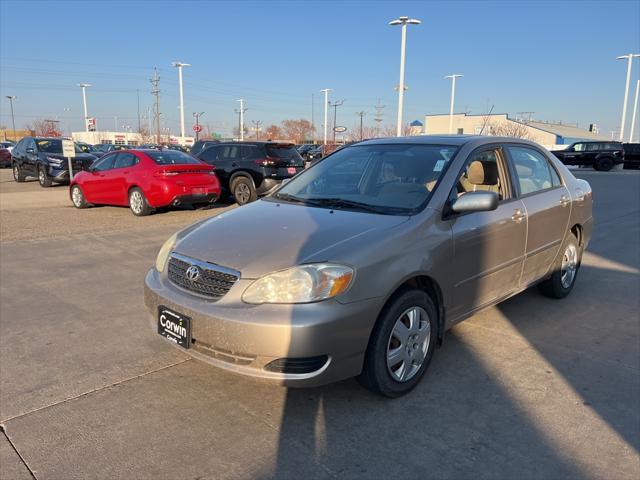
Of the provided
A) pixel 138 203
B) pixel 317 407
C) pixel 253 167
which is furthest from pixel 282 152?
pixel 317 407

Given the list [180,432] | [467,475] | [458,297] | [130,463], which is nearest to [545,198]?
[458,297]

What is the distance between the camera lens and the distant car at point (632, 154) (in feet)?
112

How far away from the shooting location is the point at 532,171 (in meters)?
4.75

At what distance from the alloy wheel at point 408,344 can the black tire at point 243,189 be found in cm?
999

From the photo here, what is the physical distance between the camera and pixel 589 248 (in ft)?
26.4

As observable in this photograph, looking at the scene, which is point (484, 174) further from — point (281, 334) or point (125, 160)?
point (125, 160)

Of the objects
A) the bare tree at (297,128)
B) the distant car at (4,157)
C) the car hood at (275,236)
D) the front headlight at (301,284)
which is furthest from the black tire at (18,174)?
the bare tree at (297,128)

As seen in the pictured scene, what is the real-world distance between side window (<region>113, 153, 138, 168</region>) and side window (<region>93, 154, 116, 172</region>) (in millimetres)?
162

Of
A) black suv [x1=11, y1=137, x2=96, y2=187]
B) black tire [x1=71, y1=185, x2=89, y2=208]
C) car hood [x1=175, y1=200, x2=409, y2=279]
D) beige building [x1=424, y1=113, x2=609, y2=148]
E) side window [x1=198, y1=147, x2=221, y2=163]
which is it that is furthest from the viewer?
beige building [x1=424, y1=113, x2=609, y2=148]

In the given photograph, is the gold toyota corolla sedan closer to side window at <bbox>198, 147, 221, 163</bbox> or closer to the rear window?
the rear window

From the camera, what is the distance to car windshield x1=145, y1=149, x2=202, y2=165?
10.7 meters

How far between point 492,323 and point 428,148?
68.5 inches

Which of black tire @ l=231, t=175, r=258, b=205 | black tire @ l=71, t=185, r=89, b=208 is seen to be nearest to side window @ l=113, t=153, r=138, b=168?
black tire @ l=71, t=185, r=89, b=208

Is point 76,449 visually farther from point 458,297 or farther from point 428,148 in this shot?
point 428,148
